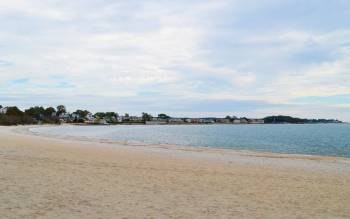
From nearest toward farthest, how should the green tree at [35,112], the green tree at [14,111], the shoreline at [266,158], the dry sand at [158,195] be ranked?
the dry sand at [158,195], the shoreline at [266,158], the green tree at [14,111], the green tree at [35,112]

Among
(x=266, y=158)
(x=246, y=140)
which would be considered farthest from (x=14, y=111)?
(x=266, y=158)

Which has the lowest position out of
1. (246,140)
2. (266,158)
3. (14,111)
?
(266,158)

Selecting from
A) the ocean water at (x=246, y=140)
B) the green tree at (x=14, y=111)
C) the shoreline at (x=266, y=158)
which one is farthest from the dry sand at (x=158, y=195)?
the green tree at (x=14, y=111)

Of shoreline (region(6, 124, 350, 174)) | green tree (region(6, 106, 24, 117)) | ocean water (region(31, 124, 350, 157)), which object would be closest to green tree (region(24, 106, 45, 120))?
green tree (region(6, 106, 24, 117))

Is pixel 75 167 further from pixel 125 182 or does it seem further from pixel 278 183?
pixel 278 183

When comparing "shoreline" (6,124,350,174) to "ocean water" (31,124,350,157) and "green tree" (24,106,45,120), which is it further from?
"green tree" (24,106,45,120)

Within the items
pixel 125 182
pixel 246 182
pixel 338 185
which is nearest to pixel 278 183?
pixel 246 182

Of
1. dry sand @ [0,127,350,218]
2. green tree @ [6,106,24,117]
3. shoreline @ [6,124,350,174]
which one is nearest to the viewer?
dry sand @ [0,127,350,218]

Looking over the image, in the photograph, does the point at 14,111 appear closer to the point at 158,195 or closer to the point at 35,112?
the point at 35,112

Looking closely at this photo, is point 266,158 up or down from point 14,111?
down

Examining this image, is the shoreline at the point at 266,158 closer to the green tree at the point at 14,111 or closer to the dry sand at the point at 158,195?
the dry sand at the point at 158,195

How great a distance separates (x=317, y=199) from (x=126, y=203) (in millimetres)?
5254

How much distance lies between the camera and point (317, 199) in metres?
11.3

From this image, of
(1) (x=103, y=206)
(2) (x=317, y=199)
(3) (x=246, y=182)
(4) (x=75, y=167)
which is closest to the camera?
(1) (x=103, y=206)
